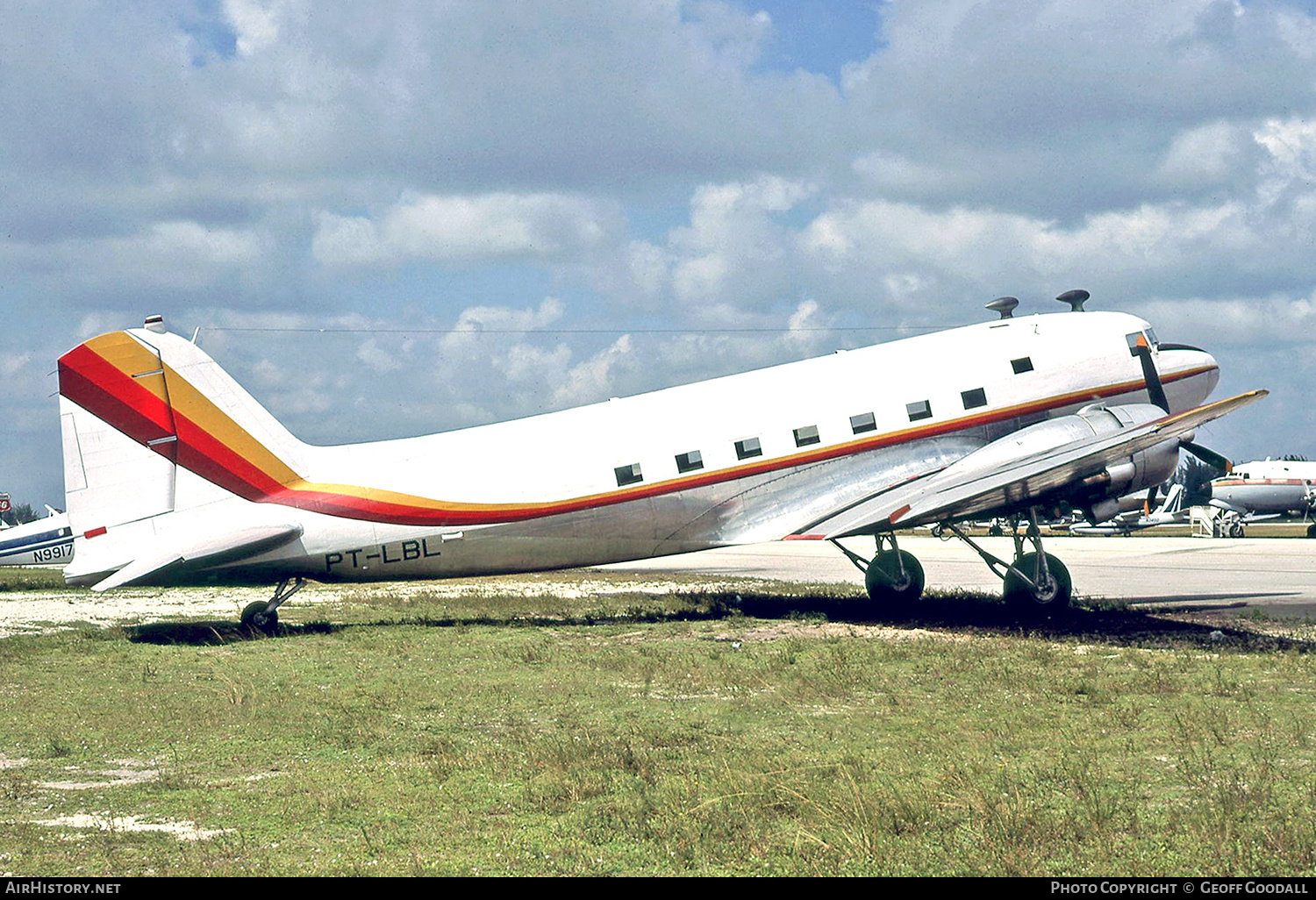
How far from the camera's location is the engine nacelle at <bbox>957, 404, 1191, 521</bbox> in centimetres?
2091

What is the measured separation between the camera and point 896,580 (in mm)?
24625

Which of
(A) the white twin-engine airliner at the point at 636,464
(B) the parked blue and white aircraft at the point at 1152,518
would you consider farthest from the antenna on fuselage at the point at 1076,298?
(B) the parked blue and white aircraft at the point at 1152,518

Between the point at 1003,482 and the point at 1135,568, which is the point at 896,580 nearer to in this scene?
the point at 1003,482

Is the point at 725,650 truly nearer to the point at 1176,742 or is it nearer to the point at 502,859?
the point at 1176,742

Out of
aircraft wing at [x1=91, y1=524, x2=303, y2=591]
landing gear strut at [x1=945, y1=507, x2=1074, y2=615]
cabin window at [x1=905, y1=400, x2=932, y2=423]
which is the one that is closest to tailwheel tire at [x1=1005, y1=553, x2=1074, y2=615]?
landing gear strut at [x1=945, y1=507, x2=1074, y2=615]

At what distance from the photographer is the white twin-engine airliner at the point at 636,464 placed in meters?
20.6

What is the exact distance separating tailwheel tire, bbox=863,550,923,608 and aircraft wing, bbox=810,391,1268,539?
10.6ft

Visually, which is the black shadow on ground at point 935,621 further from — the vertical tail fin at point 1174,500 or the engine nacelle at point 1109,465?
the vertical tail fin at point 1174,500

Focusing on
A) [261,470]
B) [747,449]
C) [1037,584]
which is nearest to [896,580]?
[1037,584]

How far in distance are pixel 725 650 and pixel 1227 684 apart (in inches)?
295

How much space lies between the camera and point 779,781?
9773 mm

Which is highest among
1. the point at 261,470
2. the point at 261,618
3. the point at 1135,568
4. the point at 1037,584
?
the point at 261,470

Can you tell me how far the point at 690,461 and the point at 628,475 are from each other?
125 cm
